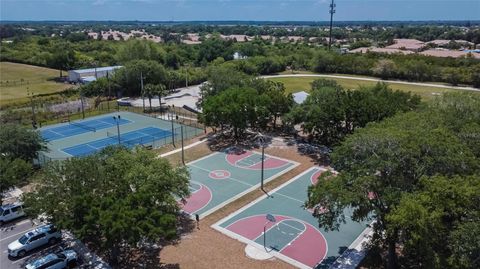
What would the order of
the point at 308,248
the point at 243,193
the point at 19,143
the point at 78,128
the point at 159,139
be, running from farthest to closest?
1. the point at 78,128
2. the point at 159,139
3. the point at 19,143
4. the point at 243,193
5. the point at 308,248

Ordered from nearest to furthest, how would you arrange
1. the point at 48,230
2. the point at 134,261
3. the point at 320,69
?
the point at 134,261 → the point at 48,230 → the point at 320,69

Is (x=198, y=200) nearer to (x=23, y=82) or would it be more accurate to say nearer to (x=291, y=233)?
(x=291, y=233)

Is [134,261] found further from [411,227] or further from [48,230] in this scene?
[411,227]

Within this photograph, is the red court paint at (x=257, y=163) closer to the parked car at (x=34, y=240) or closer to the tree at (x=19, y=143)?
the parked car at (x=34, y=240)

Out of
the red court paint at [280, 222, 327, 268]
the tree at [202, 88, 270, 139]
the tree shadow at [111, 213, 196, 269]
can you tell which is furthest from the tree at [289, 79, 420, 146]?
the tree shadow at [111, 213, 196, 269]

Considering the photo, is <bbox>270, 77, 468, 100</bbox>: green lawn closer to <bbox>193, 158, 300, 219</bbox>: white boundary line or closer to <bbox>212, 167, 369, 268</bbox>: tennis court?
<bbox>193, 158, 300, 219</bbox>: white boundary line

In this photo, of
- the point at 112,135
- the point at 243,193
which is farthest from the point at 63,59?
the point at 243,193

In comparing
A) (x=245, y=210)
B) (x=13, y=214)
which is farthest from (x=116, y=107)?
(x=245, y=210)
